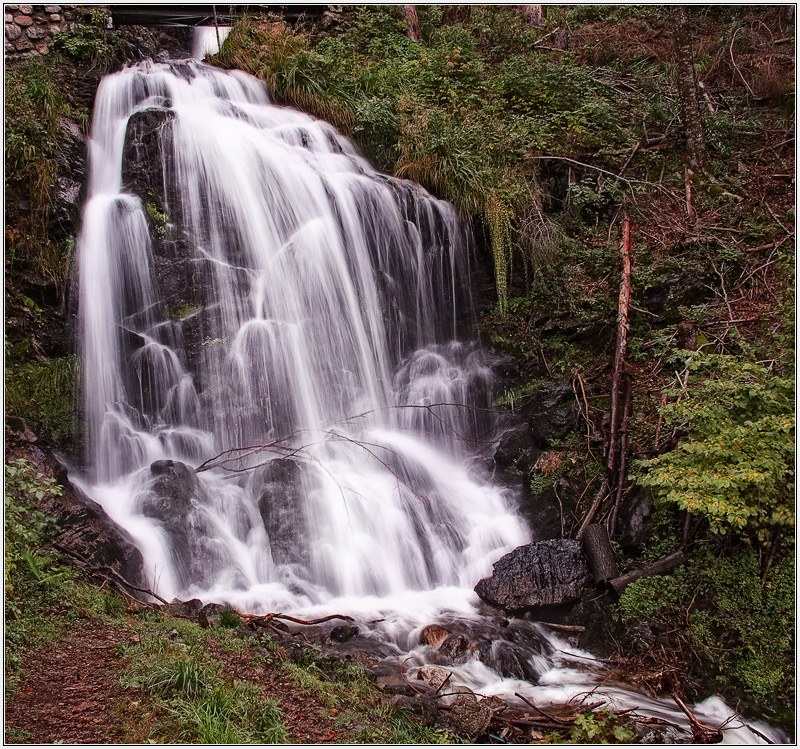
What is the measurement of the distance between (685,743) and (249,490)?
4.98 m

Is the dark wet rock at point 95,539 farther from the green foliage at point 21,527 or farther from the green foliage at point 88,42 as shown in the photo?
the green foliage at point 88,42

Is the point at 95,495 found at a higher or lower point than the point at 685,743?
higher

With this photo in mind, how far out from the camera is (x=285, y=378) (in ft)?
26.5

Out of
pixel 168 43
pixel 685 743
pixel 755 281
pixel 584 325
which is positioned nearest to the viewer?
pixel 685 743

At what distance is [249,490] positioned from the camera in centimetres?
700

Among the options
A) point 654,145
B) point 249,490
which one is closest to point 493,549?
point 249,490

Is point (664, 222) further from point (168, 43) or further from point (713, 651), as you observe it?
point (168, 43)

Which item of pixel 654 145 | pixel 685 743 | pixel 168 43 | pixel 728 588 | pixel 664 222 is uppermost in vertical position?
pixel 168 43

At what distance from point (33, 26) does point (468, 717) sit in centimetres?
1214

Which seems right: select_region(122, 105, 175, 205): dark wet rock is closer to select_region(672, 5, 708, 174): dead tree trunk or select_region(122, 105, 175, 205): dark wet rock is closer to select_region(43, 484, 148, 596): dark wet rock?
select_region(43, 484, 148, 596): dark wet rock

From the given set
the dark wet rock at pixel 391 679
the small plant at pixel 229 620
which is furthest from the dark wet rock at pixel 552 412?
the small plant at pixel 229 620

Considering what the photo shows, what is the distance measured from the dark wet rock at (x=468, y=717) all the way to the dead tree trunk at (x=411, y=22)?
1412 centimetres

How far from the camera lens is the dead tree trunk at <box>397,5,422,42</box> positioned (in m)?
14.0

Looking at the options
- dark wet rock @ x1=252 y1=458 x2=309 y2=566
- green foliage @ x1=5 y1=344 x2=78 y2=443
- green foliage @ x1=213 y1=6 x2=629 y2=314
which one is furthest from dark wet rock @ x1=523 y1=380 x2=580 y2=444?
green foliage @ x1=5 y1=344 x2=78 y2=443
